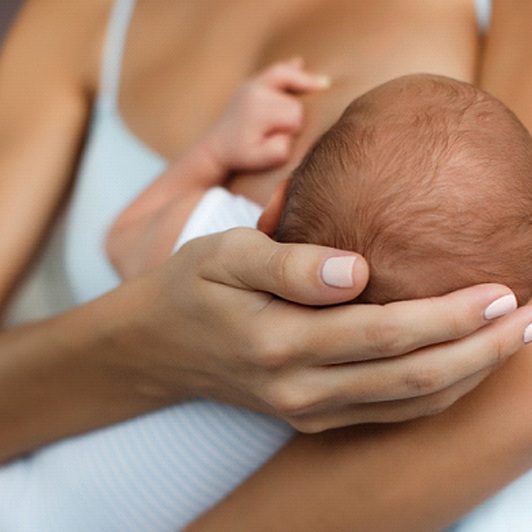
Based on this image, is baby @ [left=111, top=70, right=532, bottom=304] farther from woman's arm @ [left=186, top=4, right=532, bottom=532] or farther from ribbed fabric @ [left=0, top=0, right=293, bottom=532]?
ribbed fabric @ [left=0, top=0, right=293, bottom=532]

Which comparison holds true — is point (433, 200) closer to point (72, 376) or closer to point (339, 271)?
point (339, 271)

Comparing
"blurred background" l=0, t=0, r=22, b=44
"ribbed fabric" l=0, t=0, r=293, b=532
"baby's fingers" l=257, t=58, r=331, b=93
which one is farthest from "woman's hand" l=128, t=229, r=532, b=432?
"blurred background" l=0, t=0, r=22, b=44

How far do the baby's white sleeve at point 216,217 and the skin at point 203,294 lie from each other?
0.09m

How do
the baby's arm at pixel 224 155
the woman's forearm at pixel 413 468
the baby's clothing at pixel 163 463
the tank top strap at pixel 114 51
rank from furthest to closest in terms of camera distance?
the tank top strap at pixel 114 51, the baby's arm at pixel 224 155, the baby's clothing at pixel 163 463, the woman's forearm at pixel 413 468

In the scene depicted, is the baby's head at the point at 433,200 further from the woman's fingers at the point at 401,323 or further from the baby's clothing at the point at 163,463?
the baby's clothing at the point at 163,463

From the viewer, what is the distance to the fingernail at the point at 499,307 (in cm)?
52

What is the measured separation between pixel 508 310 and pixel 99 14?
936 mm

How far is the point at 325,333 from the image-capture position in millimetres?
534

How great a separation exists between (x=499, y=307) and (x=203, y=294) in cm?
24

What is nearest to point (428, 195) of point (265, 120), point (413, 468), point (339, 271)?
point (339, 271)

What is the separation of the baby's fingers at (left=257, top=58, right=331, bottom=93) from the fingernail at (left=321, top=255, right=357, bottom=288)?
445 mm

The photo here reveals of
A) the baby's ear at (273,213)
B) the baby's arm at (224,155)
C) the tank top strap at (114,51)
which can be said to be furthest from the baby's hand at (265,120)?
the tank top strap at (114,51)

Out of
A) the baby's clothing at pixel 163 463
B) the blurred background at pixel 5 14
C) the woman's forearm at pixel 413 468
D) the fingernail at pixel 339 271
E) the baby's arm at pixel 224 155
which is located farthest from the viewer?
the blurred background at pixel 5 14

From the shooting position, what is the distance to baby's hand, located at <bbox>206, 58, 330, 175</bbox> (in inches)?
34.6
